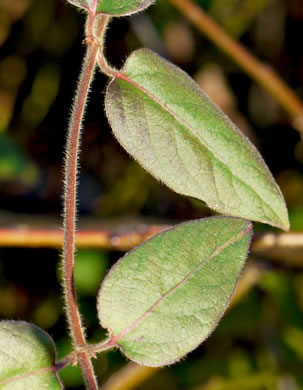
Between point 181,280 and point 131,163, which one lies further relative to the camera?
point 131,163

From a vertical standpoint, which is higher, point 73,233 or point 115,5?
point 115,5

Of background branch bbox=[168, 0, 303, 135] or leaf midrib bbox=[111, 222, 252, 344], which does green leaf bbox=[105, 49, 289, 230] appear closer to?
leaf midrib bbox=[111, 222, 252, 344]

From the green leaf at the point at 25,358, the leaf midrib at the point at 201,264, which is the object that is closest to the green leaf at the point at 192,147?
the leaf midrib at the point at 201,264

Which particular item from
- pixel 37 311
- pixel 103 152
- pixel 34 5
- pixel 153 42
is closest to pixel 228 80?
pixel 153 42

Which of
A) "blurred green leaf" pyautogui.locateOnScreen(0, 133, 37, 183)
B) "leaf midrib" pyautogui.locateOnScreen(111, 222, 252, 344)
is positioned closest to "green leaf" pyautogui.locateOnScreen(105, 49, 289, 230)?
"leaf midrib" pyautogui.locateOnScreen(111, 222, 252, 344)

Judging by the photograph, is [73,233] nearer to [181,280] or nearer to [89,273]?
[181,280]

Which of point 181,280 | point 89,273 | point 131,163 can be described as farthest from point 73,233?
point 131,163

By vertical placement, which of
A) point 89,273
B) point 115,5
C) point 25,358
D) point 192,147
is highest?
point 115,5
